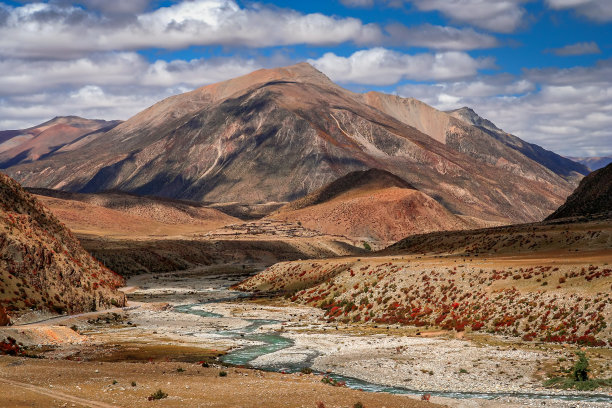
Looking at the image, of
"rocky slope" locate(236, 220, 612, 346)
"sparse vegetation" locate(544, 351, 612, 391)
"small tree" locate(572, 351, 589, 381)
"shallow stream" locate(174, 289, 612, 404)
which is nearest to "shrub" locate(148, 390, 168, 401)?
"shallow stream" locate(174, 289, 612, 404)

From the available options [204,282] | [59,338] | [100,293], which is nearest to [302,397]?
[59,338]

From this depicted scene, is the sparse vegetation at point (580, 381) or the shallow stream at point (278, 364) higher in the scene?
the sparse vegetation at point (580, 381)

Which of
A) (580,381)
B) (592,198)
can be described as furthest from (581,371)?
(592,198)

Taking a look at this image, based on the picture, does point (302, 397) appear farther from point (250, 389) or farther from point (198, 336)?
point (198, 336)

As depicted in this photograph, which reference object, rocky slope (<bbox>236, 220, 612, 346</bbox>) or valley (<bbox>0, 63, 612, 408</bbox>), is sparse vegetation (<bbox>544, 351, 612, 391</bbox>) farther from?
rocky slope (<bbox>236, 220, 612, 346</bbox>)

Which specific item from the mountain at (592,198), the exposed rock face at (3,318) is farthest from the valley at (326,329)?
the mountain at (592,198)

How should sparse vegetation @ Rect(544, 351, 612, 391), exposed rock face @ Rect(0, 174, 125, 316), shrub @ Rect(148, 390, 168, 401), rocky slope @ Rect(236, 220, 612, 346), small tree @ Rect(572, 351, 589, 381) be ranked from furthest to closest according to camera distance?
exposed rock face @ Rect(0, 174, 125, 316)
rocky slope @ Rect(236, 220, 612, 346)
small tree @ Rect(572, 351, 589, 381)
sparse vegetation @ Rect(544, 351, 612, 391)
shrub @ Rect(148, 390, 168, 401)

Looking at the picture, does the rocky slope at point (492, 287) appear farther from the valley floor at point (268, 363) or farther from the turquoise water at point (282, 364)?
the turquoise water at point (282, 364)

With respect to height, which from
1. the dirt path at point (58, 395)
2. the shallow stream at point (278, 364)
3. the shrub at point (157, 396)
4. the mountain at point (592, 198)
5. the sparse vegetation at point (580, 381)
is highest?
the mountain at point (592, 198)
